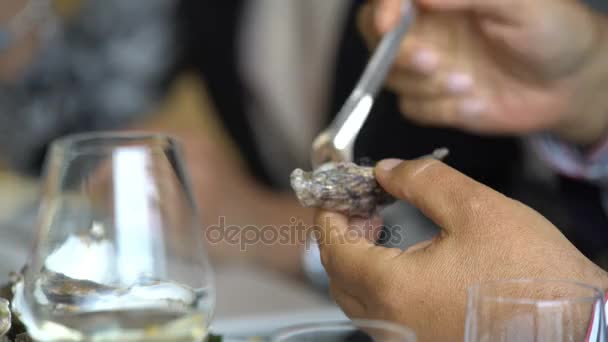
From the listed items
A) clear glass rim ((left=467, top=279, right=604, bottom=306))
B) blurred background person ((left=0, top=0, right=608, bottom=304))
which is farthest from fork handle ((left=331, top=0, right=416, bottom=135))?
blurred background person ((left=0, top=0, right=608, bottom=304))

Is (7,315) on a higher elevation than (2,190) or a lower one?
higher

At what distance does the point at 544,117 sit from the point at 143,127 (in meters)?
0.95

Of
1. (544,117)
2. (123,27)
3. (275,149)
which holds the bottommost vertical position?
(275,149)

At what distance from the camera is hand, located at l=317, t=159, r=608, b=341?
28 cm

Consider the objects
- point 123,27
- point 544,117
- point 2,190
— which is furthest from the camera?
point 123,27

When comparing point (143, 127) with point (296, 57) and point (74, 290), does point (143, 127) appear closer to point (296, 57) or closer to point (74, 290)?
point (296, 57)

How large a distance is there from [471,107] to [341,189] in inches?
14.6

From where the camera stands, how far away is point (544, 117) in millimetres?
685

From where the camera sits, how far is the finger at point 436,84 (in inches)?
25.7

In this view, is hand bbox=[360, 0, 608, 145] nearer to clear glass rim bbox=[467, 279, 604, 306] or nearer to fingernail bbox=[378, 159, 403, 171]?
fingernail bbox=[378, 159, 403, 171]

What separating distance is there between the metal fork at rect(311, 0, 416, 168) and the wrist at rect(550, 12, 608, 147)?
16cm

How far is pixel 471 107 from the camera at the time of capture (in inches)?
26.5

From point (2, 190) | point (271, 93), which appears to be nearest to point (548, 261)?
point (271, 93)

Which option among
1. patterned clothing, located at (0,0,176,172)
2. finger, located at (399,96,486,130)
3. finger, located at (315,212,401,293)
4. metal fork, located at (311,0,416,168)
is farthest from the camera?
patterned clothing, located at (0,0,176,172)
